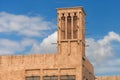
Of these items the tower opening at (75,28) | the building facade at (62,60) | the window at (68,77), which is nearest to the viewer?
the window at (68,77)

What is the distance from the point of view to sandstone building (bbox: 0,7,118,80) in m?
45.4

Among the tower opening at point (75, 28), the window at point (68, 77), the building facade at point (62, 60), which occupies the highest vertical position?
the tower opening at point (75, 28)

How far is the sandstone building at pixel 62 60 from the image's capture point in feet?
149

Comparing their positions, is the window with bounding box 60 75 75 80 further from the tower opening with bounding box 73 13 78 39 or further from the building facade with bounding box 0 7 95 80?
the tower opening with bounding box 73 13 78 39

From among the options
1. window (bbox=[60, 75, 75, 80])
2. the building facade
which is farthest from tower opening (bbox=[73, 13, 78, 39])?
window (bbox=[60, 75, 75, 80])

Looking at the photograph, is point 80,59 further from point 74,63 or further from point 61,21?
point 61,21

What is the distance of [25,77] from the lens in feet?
153

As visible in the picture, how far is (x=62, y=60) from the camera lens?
45.7m

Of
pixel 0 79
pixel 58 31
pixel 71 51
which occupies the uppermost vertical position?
pixel 58 31

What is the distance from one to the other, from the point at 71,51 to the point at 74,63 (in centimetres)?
210

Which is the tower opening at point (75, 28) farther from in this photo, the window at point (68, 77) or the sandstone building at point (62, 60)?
the window at point (68, 77)

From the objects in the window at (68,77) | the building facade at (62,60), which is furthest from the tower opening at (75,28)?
the window at (68,77)

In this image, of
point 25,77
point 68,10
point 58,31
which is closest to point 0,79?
point 25,77

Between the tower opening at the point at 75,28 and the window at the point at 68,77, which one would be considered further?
the tower opening at the point at 75,28
